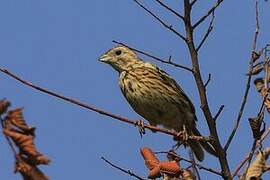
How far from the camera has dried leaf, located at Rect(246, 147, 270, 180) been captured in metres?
3.18

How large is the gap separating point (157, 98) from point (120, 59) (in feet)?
2.96

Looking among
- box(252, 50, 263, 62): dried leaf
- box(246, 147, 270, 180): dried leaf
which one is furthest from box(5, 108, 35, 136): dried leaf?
box(252, 50, 263, 62): dried leaf

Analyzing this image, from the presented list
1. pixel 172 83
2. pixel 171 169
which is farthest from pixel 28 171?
pixel 172 83

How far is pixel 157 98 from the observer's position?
292 inches

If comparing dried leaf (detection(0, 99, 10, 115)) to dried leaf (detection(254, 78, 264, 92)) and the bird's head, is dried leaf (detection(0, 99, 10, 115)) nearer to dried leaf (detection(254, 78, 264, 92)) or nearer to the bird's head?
dried leaf (detection(254, 78, 264, 92))

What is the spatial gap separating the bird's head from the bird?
2.5 inches

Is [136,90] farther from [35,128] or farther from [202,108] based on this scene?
[35,128]

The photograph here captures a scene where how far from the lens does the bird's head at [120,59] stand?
7.88m

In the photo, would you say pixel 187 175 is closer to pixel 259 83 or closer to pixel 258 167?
pixel 258 167

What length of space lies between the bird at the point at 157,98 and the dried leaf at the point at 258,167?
3.83m

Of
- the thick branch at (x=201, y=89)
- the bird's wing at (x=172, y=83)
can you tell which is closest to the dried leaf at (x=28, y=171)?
the thick branch at (x=201, y=89)

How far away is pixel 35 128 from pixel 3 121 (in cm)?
12

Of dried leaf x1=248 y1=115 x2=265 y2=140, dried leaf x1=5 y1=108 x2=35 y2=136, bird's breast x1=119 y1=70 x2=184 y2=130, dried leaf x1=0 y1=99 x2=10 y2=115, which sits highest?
bird's breast x1=119 y1=70 x2=184 y2=130

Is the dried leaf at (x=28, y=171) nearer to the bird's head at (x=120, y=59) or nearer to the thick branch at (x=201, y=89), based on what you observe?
the thick branch at (x=201, y=89)
